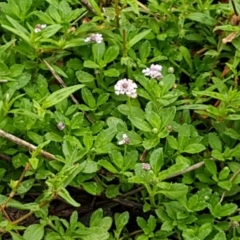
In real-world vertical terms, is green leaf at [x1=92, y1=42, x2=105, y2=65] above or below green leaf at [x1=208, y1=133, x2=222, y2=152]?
above

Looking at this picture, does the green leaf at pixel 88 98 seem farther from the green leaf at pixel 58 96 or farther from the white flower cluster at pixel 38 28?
the white flower cluster at pixel 38 28

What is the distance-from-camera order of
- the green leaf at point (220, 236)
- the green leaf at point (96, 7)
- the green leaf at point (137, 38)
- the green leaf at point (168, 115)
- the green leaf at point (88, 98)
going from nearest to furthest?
the green leaf at point (220, 236)
the green leaf at point (168, 115)
the green leaf at point (88, 98)
the green leaf at point (137, 38)
the green leaf at point (96, 7)

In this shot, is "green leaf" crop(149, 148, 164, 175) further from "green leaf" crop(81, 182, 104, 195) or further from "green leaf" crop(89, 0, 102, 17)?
"green leaf" crop(89, 0, 102, 17)

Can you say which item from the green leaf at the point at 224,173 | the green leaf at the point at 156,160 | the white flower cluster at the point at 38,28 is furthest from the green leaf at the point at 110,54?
the green leaf at the point at 224,173

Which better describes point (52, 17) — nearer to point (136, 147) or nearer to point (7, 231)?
point (136, 147)

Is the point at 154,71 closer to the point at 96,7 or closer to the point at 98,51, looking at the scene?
the point at 98,51

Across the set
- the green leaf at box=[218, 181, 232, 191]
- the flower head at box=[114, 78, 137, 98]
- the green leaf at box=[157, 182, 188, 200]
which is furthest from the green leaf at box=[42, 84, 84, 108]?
the green leaf at box=[218, 181, 232, 191]

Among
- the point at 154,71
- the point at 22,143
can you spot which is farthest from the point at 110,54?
the point at 22,143

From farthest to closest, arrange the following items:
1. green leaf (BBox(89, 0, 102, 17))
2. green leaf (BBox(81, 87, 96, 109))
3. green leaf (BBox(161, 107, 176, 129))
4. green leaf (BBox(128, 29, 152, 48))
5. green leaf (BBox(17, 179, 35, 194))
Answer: green leaf (BBox(89, 0, 102, 17)) < green leaf (BBox(128, 29, 152, 48)) < green leaf (BBox(81, 87, 96, 109)) < green leaf (BBox(161, 107, 176, 129)) < green leaf (BBox(17, 179, 35, 194))
